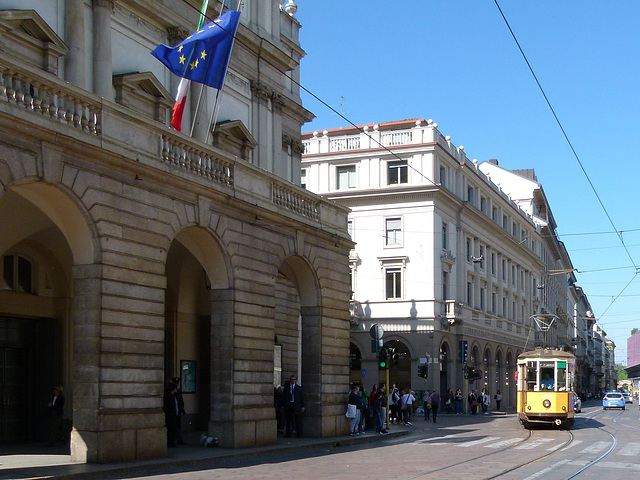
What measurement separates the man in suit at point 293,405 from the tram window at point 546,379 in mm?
13117

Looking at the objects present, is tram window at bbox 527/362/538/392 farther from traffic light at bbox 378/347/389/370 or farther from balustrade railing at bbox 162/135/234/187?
balustrade railing at bbox 162/135/234/187

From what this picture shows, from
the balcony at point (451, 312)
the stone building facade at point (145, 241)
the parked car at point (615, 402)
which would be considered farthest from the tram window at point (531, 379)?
the parked car at point (615, 402)

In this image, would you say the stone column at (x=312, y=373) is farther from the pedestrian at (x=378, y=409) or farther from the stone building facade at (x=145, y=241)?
the pedestrian at (x=378, y=409)

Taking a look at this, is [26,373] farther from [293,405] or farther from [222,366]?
[293,405]

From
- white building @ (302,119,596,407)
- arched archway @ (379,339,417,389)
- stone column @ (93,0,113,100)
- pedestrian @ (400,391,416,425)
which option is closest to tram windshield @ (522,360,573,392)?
pedestrian @ (400,391,416,425)

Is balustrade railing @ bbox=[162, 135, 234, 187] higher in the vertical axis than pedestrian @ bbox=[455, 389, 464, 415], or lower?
higher

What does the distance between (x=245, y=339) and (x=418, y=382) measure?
3356cm

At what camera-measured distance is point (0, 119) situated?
15.1 m

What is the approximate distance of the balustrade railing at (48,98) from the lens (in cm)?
1551

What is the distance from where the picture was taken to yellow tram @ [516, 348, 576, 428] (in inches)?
1379

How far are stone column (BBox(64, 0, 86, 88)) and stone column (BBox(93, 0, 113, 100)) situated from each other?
56cm

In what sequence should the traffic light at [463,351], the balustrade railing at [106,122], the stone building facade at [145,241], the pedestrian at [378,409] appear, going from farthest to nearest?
the traffic light at [463,351]
the pedestrian at [378,409]
the stone building facade at [145,241]
the balustrade railing at [106,122]

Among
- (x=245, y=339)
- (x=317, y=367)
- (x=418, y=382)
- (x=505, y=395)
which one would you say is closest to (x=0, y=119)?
(x=245, y=339)

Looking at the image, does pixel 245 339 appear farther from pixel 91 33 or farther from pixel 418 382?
pixel 418 382
